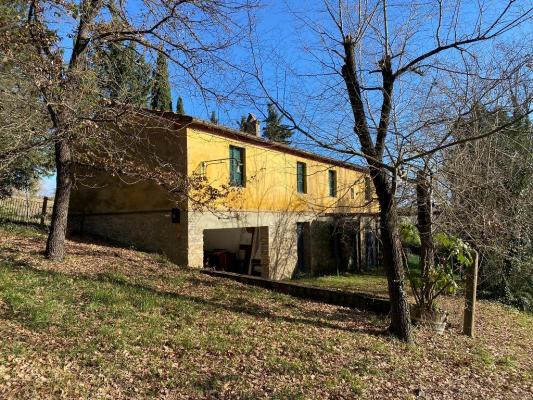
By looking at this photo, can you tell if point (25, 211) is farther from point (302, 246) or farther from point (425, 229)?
point (425, 229)

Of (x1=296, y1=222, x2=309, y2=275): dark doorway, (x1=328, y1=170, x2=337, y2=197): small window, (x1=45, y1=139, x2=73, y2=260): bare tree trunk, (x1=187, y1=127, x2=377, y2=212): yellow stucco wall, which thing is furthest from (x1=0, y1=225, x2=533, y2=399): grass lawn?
(x1=328, y1=170, x2=337, y2=197): small window

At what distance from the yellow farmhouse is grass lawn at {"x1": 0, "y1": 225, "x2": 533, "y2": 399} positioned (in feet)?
9.66

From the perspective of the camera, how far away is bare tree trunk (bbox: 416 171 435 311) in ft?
30.7

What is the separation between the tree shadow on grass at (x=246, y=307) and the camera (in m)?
8.60

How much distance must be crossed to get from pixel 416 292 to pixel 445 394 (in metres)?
3.57

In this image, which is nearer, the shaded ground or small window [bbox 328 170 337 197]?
the shaded ground

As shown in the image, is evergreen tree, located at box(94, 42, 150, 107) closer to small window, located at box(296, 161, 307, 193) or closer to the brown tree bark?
the brown tree bark

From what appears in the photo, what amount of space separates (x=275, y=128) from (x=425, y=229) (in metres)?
4.56

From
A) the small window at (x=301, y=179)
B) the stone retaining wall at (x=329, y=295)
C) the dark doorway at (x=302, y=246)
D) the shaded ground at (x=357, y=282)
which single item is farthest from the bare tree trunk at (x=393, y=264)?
Result: the dark doorway at (x=302, y=246)

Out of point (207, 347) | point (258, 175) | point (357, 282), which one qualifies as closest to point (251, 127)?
point (258, 175)

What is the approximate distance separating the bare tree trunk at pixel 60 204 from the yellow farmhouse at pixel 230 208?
1.33 meters

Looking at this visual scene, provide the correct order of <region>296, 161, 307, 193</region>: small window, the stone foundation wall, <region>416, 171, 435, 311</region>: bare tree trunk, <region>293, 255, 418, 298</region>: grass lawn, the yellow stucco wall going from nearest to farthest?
1. <region>416, 171, 435, 311</region>: bare tree trunk
2. the yellow stucco wall
3. <region>293, 255, 418, 298</region>: grass lawn
4. the stone foundation wall
5. <region>296, 161, 307, 193</region>: small window

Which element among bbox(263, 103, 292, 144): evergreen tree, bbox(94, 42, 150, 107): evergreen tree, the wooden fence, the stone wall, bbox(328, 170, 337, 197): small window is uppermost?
bbox(94, 42, 150, 107): evergreen tree

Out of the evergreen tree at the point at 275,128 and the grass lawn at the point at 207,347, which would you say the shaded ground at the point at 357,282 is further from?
the evergreen tree at the point at 275,128
